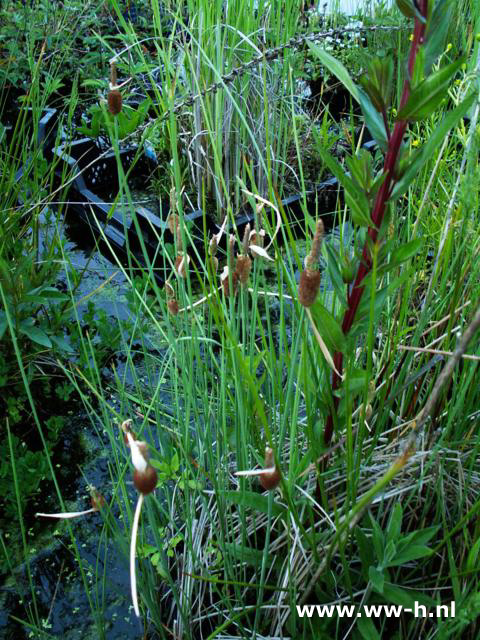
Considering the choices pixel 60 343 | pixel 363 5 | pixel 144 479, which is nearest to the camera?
pixel 144 479

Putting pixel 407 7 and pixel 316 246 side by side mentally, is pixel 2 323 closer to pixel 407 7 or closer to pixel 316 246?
pixel 316 246

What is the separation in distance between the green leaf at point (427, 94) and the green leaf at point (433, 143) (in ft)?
0.07

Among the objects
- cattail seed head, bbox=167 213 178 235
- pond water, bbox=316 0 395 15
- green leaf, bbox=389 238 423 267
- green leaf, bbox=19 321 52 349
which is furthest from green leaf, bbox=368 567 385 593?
pond water, bbox=316 0 395 15

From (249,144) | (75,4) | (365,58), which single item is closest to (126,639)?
(365,58)

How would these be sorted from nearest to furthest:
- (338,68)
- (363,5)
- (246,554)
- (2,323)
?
(338,68) < (246,554) < (2,323) < (363,5)

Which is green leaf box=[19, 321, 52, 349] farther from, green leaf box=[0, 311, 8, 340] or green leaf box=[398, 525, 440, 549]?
green leaf box=[398, 525, 440, 549]

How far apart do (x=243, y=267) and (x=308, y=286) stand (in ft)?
0.50

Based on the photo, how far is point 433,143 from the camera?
1.84 ft

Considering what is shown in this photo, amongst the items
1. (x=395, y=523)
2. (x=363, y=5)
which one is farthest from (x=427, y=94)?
(x=363, y=5)

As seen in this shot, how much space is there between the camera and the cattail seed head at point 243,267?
70 centimetres

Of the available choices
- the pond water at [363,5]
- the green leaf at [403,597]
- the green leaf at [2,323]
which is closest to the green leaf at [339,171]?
the green leaf at [403,597]

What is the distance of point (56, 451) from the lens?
123 cm

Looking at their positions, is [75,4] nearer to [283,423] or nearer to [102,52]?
[102,52]

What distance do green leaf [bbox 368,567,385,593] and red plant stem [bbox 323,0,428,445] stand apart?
19cm
